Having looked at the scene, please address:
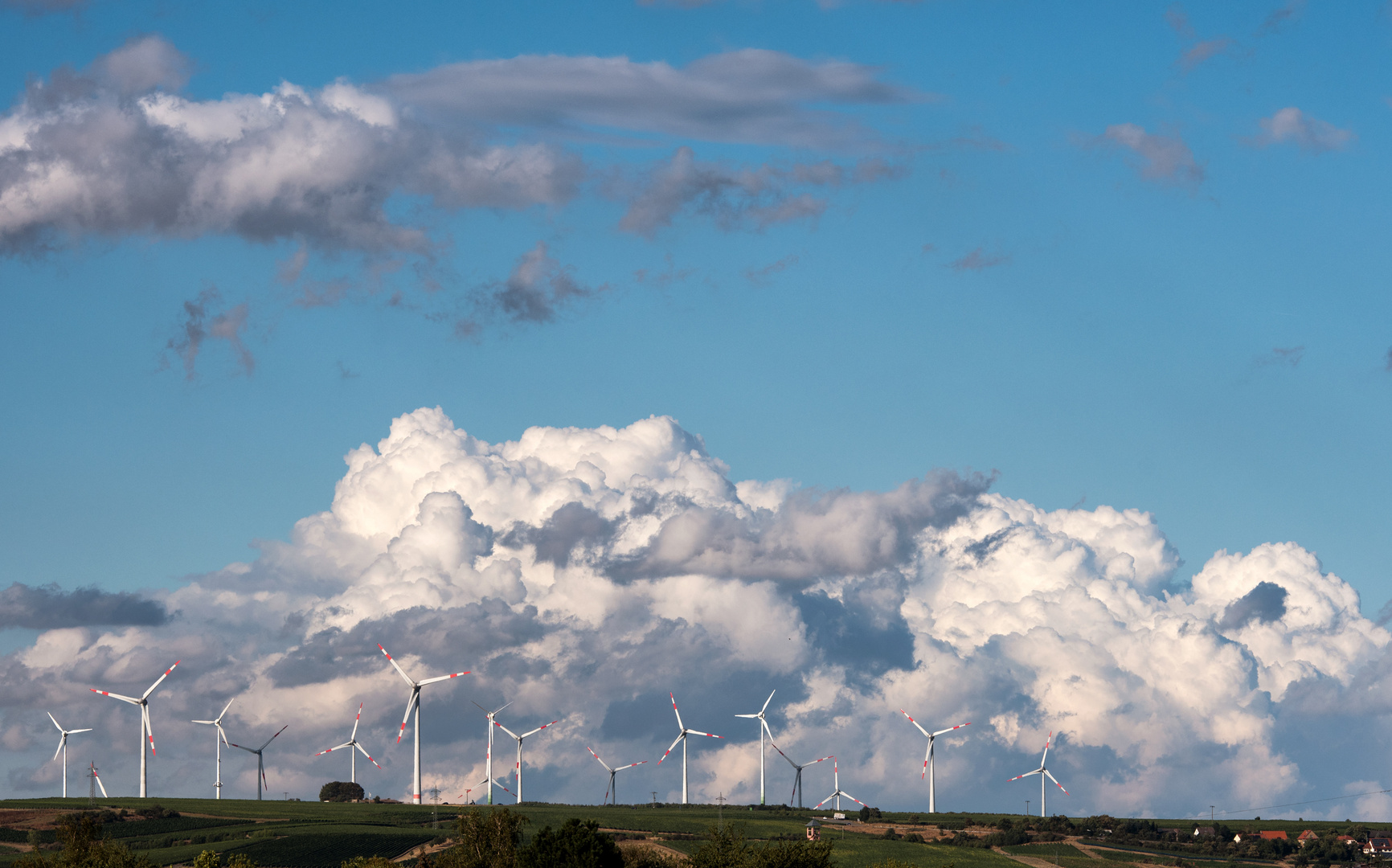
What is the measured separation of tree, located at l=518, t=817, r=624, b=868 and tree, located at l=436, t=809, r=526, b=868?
111 inches

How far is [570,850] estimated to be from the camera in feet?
484

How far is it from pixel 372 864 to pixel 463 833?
10.1m

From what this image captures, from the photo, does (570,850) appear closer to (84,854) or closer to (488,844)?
(488,844)

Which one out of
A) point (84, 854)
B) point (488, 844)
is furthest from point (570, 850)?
point (84, 854)

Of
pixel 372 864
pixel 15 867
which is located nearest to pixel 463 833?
pixel 372 864

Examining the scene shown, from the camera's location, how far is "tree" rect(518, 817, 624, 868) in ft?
483

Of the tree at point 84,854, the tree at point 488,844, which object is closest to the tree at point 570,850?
the tree at point 488,844

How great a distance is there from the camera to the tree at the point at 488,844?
504 ft

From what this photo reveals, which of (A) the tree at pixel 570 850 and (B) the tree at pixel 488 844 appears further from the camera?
(B) the tree at pixel 488 844

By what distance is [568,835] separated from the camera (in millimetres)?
150250

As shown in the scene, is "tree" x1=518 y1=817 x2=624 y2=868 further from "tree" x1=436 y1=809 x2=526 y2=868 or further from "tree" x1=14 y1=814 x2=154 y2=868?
"tree" x1=14 y1=814 x2=154 y2=868

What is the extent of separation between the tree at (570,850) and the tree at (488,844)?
9.26 ft

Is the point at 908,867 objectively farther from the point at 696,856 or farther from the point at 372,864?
the point at 372,864

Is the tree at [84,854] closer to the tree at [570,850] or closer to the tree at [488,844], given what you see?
the tree at [488,844]
